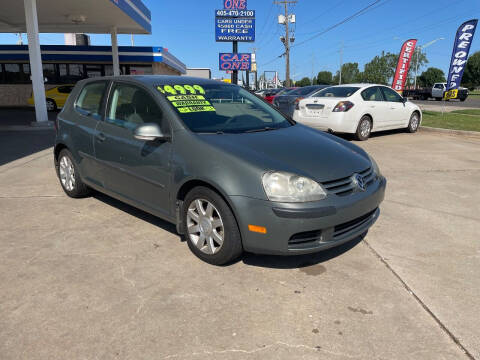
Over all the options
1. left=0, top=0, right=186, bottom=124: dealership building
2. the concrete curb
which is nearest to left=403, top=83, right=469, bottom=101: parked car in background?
left=0, top=0, right=186, bottom=124: dealership building

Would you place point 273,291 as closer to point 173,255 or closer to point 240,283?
point 240,283

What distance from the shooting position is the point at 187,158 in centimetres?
322

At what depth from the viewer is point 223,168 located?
2982mm

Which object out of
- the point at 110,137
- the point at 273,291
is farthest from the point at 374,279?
the point at 110,137

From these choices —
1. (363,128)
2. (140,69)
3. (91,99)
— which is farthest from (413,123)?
(140,69)

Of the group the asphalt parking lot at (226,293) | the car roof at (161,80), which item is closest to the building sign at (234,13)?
the car roof at (161,80)

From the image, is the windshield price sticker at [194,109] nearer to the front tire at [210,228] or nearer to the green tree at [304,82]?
the front tire at [210,228]

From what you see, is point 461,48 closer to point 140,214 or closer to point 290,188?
point 140,214

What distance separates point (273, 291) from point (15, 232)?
9.07ft

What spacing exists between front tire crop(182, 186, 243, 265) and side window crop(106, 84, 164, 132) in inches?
29.3

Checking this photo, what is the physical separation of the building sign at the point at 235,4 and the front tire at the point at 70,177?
75.7 feet

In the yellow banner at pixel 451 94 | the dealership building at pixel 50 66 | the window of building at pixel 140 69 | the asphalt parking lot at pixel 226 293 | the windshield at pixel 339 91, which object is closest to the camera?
the asphalt parking lot at pixel 226 293

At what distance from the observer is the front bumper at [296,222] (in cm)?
280

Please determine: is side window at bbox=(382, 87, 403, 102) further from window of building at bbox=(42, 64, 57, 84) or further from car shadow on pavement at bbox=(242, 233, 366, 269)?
window of building at bbox=(42, 64, 57, 84)
